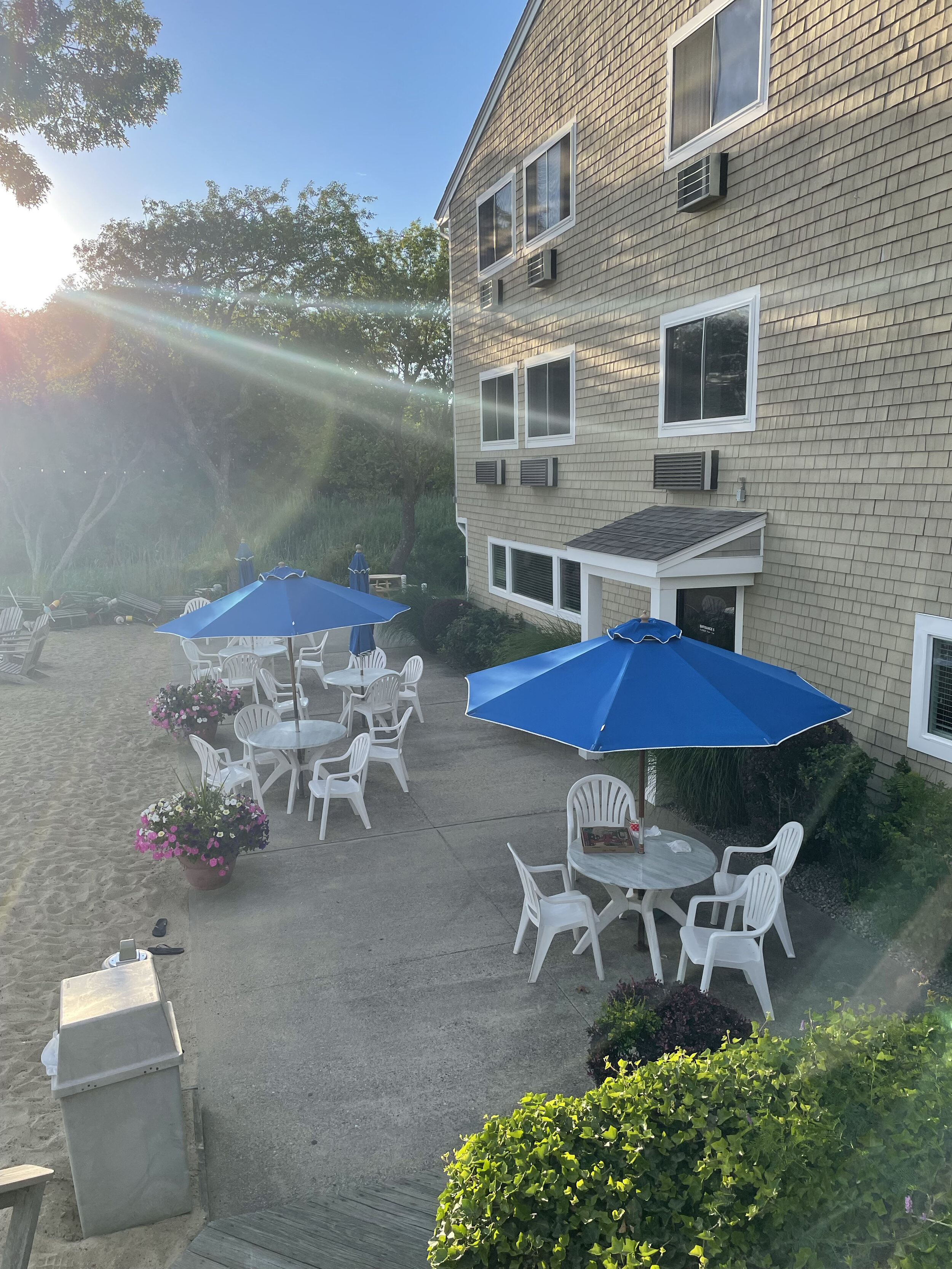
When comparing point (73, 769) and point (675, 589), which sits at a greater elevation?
point (675, 589)

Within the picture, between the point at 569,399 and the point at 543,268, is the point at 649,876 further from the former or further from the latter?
the point at 543,268

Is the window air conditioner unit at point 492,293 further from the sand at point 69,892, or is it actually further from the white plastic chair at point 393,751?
the sand at point 69,892

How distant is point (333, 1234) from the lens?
414 cm

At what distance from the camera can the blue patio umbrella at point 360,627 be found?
13.9m

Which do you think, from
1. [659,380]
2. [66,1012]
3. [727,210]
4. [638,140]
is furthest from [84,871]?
[638,140]

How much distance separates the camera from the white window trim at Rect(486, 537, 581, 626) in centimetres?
1426

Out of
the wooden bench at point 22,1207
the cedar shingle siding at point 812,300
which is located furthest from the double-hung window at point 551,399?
the wooden bench at point 22,1207

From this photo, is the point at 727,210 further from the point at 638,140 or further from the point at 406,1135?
the point at 406,1135

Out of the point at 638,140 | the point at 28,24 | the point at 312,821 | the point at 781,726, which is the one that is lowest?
the point at 312,821

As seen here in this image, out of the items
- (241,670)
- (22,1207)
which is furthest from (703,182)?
(22,1207)

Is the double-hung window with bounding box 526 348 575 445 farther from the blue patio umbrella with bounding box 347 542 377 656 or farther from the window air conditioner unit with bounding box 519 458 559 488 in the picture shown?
the blue patio umbrella with bounding box 347 542 377 656

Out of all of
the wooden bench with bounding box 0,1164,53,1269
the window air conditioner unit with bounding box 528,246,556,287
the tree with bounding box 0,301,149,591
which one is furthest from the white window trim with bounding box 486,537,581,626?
the tree with bounding box 0,301,149,591

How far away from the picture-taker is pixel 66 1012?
13.8 feet

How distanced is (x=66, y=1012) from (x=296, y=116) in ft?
85.7
